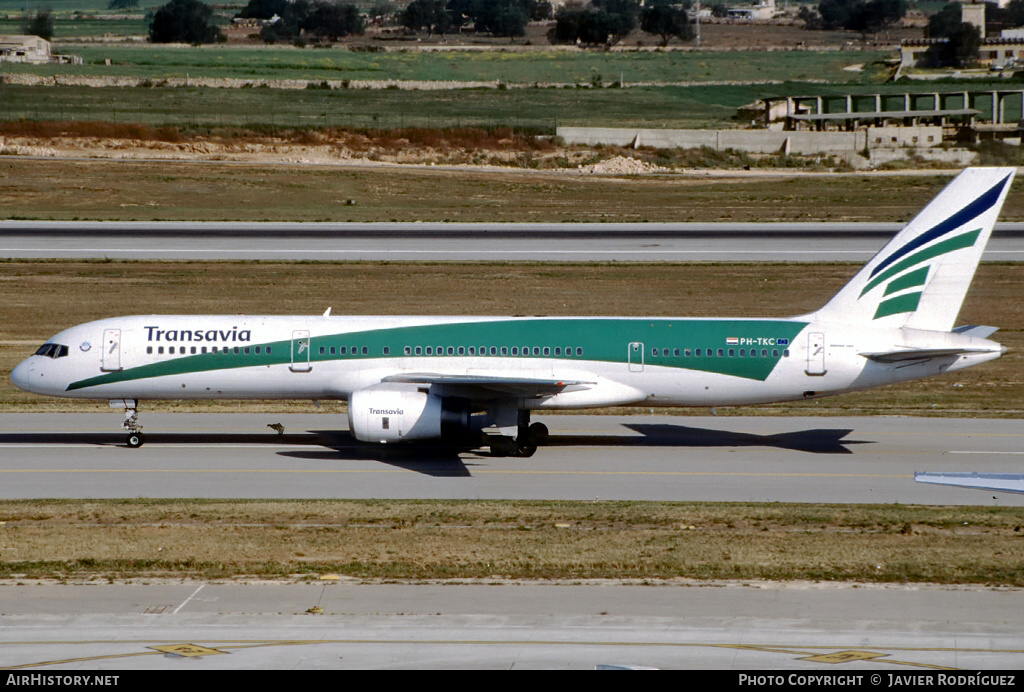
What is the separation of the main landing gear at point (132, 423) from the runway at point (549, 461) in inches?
20.3

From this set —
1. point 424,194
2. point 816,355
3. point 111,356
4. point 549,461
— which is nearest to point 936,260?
point 816,355

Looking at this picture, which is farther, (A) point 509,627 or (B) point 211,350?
(B) point 211,350

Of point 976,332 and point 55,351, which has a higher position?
point 55,351

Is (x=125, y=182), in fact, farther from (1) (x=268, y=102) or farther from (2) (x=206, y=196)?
(1) (x=268, y=102)

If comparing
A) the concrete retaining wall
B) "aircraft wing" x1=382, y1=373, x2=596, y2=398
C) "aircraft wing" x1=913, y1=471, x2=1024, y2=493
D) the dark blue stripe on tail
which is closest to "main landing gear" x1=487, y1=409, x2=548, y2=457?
"aircraft wing" x1=382, y1=373, x2=596, y2=398

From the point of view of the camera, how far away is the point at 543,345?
35469 mm

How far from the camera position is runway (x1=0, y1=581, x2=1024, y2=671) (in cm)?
1873

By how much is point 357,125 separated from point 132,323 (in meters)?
86.4

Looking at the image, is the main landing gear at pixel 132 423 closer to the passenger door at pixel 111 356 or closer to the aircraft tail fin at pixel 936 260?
the passenger door at pixel 111 356

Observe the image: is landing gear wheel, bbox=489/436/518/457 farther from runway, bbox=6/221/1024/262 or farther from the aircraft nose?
runway, bbox=6/221/1024/262

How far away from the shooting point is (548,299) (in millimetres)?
57969

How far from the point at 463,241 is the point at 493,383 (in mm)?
39749

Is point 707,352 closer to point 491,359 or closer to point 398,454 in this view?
point 491,359

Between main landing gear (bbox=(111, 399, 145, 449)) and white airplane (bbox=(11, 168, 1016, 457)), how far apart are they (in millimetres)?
67
